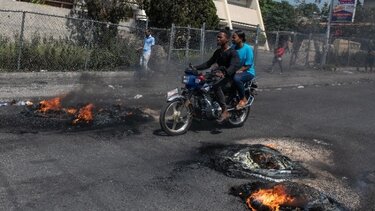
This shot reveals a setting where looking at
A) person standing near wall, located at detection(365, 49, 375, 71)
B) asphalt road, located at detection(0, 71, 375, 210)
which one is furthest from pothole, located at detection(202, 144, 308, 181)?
person standing near wall, located at detection(365, 49, 375, 71)

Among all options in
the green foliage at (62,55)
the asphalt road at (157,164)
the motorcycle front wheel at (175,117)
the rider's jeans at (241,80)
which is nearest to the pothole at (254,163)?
the asphalt road at (157,164)

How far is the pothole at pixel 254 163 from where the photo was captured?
6270mm

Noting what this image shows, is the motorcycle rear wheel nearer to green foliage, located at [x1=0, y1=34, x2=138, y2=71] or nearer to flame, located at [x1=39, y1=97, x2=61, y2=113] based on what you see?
flame, located at [x1=39, y1=97, x2=61, y2=113]

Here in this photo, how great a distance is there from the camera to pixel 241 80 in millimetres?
9070

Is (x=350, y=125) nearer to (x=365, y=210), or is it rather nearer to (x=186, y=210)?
(x=365, y=210)

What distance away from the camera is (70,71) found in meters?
16.5

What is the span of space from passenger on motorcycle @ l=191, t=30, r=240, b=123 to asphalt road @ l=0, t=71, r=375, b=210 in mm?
627

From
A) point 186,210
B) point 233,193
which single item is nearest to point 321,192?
point 233,193

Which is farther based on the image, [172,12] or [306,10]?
[306,10]

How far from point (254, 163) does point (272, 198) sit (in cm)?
140

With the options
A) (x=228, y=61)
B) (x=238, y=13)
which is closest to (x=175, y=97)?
(x=228, y=61)

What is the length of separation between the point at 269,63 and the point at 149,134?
55.0 ft

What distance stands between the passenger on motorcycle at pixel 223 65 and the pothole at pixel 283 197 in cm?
297

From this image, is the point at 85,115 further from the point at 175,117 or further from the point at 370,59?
the point at 370,59
